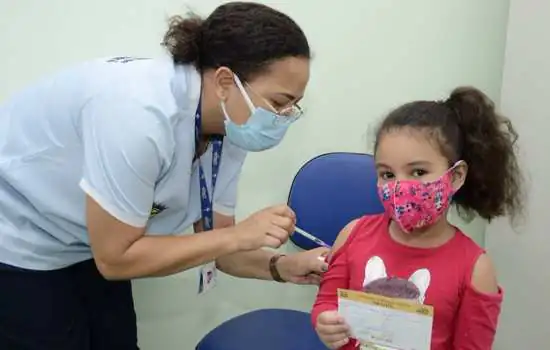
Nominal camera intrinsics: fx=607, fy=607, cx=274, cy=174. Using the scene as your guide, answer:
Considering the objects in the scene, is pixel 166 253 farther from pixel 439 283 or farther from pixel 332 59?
pixel 332 59

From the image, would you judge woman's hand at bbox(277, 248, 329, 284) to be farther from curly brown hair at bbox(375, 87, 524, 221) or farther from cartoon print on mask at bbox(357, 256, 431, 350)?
curly brown hair at bbox(375, 87, 524, 221)

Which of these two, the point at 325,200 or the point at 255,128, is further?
the point at 325,200

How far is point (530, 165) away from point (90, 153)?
1.33 m

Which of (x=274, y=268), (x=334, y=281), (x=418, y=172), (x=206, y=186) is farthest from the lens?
(x=274, y=268)

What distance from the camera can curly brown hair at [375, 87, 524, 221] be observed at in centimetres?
128

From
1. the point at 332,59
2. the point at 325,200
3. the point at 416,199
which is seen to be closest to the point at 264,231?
the point at 416,199

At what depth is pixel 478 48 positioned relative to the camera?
81.8 inches

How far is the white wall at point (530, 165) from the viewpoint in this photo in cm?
181

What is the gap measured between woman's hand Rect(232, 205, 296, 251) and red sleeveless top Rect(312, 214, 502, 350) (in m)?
0.17

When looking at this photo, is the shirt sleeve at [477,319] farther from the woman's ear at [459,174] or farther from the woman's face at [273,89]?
the woman's face at [273,89]

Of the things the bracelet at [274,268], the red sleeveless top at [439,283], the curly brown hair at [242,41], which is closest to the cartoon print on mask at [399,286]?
the red sleeveless top at [439,283]

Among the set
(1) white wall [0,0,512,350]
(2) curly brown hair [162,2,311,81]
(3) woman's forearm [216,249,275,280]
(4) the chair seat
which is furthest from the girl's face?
(1) white wall [0,0,512,350]

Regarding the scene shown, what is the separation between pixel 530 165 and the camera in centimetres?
186

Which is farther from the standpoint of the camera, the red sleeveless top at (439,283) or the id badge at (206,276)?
the id badge at (206,276)
